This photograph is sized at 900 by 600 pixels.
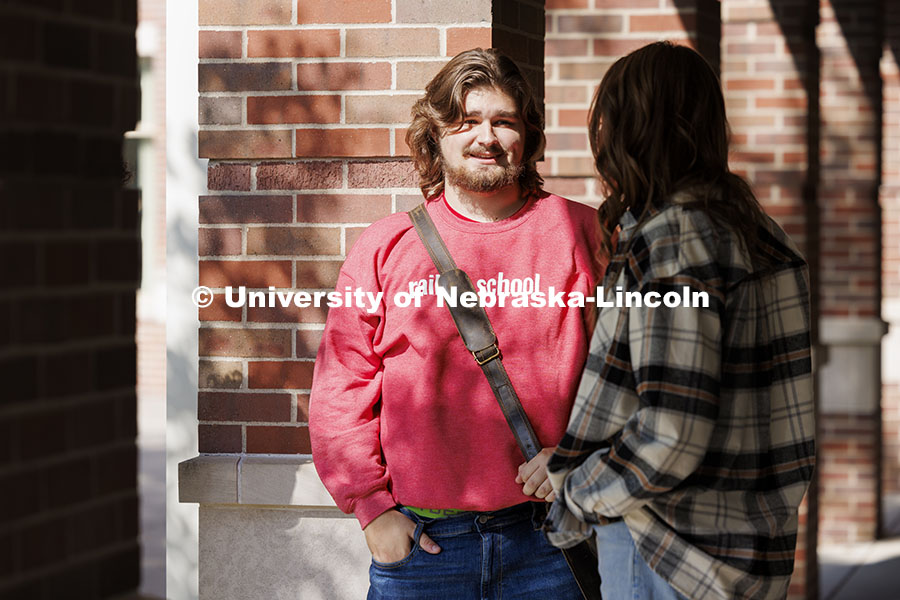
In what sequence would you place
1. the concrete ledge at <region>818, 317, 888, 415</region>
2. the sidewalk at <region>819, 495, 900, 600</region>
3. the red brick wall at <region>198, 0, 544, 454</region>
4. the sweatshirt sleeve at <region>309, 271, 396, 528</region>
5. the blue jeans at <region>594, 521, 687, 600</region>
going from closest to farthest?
the blue jeans at <region>594, 521, 687, 600</region> < the sweatshirt sleeve at <region>309, 271, 396, 528</region> < the red brick wall at <region>198, 0, 544, 454</region> < the sidewalk at <region>819, 495, 900, 600</region> < the concrete ledge at <region>818, 317, 888, 415</region>

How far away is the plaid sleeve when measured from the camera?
5.92 ft

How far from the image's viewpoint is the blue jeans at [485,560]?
2.35 meters

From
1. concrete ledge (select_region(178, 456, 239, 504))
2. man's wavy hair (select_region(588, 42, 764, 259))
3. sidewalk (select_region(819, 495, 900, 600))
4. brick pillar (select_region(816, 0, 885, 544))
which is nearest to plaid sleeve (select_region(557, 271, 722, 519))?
man's wavy hair (select_region(588, 42, 764, 259))

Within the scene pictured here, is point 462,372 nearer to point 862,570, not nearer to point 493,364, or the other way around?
point 493,364

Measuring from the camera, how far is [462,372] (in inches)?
93.6

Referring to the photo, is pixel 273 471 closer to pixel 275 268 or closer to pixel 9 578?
pixel 275 268

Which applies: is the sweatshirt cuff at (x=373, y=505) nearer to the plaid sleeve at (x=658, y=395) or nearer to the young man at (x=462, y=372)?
the young man at (x=462, y=372)

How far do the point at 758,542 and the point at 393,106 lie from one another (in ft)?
5.70

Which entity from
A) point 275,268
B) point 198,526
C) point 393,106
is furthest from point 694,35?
point 198,526

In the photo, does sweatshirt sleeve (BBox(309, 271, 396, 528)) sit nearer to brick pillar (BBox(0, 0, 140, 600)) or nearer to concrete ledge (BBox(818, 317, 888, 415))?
brick pillar (BBox(0, 0, 140, 600))

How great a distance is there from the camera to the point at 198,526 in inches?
132

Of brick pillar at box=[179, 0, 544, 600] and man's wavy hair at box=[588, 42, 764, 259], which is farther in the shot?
brick pillar at box=[179, 0, 544, 600]

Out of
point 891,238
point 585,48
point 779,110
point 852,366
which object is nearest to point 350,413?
point 585,48

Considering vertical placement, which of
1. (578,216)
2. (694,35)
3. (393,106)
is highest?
(694,35)
